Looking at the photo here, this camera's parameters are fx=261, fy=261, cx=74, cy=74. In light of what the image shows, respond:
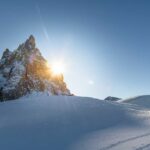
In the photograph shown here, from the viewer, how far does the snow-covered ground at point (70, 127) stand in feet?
36.5

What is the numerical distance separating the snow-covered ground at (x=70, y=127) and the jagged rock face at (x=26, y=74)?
44.1m

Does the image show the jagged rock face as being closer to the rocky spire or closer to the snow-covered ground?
the rocky spire

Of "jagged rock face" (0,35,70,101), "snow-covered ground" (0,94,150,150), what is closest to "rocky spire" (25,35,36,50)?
"jagged rock face" (0,35,70,101)

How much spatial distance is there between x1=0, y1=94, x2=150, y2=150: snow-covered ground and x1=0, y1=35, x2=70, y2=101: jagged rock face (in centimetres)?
4408

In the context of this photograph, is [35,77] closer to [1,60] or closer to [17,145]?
[1,60]

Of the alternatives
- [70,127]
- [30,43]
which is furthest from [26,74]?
[70,127]

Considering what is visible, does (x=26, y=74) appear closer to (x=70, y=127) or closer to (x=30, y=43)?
(x=30, y=43)

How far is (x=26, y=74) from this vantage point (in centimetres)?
7750

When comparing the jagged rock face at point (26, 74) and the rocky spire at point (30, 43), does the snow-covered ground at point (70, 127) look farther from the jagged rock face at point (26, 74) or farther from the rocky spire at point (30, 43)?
the rocky spire at point (30, 43)

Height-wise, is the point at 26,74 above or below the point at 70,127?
above

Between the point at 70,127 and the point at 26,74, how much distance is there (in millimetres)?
65311

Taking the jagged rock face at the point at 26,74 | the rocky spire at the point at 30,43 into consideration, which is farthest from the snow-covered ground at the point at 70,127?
the rocky spire at the point at 30,43

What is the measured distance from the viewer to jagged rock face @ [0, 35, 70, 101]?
214 ft

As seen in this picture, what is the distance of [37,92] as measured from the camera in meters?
75.6
